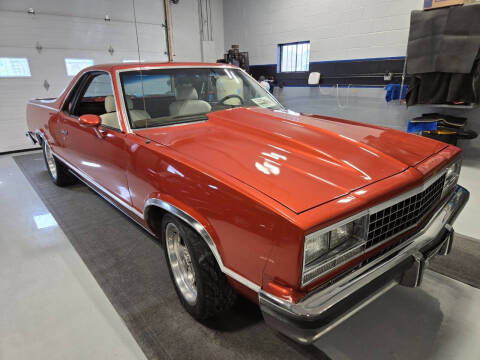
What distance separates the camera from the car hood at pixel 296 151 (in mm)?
1257

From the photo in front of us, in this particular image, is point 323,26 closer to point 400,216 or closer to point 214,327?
point 400,216

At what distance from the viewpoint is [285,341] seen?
160cm

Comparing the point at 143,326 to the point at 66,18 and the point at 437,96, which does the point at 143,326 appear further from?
the point at 66,18

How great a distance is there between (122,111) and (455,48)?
4716mm

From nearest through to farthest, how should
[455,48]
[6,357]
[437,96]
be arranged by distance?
[6,357]
[455,48]
[437,96]

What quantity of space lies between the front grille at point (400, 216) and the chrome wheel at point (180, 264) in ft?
3.32

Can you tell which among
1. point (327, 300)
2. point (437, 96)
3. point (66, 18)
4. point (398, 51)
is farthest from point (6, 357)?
point (66, 18)

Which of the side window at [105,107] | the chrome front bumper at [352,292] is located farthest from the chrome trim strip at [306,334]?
the side window at [105,107]

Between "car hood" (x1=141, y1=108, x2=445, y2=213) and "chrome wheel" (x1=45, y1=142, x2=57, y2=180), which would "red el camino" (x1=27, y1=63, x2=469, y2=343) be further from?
"chrome wheel" (x1=45, y1=142, x2=57, y2=180)

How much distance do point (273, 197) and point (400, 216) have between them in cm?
67

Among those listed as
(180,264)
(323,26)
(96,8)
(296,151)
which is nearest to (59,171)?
(180,264)

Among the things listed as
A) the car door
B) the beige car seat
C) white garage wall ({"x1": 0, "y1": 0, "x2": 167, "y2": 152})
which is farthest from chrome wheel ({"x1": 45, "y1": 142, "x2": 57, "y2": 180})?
white garage wall ({"x1": 0, "y1": 0, "x2": 167, "y2": 152})

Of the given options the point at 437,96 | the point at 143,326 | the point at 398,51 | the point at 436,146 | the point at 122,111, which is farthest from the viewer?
the point at 398,51

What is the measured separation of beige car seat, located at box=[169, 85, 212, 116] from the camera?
2270 mm
